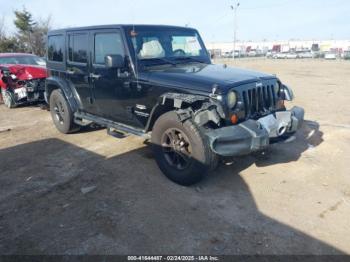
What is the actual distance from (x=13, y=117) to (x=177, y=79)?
21.0ft

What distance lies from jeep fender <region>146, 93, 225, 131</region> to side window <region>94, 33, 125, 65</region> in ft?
3.52

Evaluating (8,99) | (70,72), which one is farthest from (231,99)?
(8,99)

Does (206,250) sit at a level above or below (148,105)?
below

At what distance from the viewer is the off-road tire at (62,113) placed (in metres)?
6.21

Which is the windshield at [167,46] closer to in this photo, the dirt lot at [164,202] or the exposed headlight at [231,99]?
the exposed headlight at [231,99]

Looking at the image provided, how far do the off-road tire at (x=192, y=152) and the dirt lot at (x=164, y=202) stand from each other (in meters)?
0.18

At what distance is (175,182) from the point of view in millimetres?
4199

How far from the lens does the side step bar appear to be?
4.67 metres

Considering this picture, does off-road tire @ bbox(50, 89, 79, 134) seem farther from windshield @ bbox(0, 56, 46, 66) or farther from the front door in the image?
windshield @ bbox(0, 56, 46, 66)

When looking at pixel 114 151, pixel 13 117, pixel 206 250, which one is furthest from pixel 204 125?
pixel 13 117

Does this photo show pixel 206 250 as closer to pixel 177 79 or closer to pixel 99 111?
pixel 177 79

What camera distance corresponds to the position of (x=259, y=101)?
14.1 feet

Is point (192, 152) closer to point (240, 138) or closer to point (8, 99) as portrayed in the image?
point (240, 138)

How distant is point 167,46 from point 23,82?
6135mm
